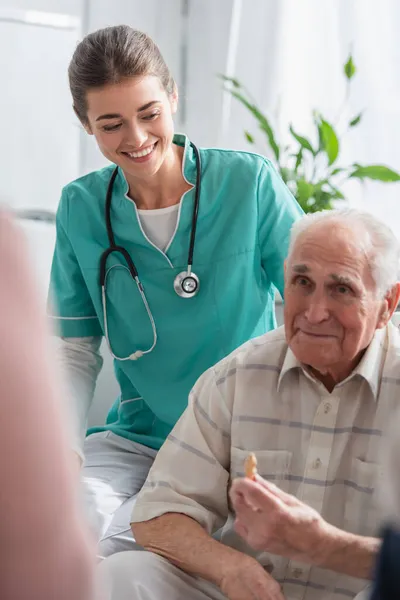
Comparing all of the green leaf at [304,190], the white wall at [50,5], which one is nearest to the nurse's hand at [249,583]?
the green leaf at [304,190]

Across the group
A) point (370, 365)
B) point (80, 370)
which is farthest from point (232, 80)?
point (370, 365)

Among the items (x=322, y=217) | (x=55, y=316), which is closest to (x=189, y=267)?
(x=55, y=316)

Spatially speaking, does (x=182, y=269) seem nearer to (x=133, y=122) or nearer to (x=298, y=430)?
(x=133, y=122)

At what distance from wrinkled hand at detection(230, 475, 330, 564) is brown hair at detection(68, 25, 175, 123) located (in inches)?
37.3

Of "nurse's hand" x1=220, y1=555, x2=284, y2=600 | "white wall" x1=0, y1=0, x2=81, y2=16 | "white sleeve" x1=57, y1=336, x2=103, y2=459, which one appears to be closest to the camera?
"nurse's hand" x1=220, y1=555, x2=284, y2=600

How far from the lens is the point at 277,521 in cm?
136

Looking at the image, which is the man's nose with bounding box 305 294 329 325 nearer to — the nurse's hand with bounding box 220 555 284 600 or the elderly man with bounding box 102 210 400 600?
the elderly man with bounding box 102 210 400 600

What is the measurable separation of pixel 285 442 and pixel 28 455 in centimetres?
109

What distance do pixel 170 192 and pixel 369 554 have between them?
996 millimetres

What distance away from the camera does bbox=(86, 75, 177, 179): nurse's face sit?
6.26ft

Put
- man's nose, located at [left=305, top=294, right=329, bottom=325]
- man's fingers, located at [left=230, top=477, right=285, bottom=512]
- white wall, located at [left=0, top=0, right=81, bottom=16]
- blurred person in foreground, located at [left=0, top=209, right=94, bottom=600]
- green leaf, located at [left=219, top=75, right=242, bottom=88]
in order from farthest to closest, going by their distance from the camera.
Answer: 1. white wall, located at [left=0, top=0, right=81, bottom=16]
2. green leaf, located at [left=219, top=75, right=242, bottom=88]
3. man's nose, located at [left=305, top=294, right=329, bottom=325]
4. man's fingers, located at [left=230, top=477, right=285, bottom=512]
5. blurred person in foreground, located at [left=0, top=209, right=94, bottom=600]

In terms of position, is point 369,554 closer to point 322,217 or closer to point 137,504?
point 137,504

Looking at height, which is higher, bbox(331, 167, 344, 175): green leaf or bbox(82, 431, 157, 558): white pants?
bbox(331, 167, 344, 175): green leaf

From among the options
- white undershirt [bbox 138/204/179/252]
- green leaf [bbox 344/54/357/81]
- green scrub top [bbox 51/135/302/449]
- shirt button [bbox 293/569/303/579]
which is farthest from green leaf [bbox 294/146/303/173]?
shirt button [bbox 293/569/303/579]
